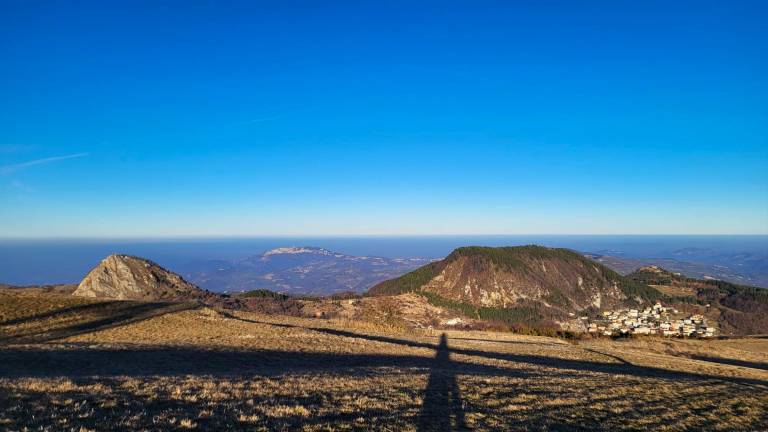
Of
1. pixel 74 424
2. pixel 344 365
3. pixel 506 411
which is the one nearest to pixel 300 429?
pixel 74 424

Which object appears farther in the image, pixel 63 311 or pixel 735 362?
pixel 735 362

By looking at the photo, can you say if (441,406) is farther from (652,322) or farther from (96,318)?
(652,322)

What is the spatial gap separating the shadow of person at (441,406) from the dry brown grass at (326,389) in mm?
67

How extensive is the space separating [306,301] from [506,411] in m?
83.3

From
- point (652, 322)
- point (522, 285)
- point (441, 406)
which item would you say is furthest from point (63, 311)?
point (652, 322)

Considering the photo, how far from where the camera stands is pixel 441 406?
13.4 m

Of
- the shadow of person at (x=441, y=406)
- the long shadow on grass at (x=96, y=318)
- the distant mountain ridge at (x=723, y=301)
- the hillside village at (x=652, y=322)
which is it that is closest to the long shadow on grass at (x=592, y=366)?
the shadow of person at (x=441, y=406)

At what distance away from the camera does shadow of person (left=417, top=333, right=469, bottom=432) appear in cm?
1115

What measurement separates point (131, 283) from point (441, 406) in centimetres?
8250

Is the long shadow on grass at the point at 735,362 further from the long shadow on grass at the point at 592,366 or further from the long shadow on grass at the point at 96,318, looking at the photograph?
the long shadow on grass at the point at 96,318

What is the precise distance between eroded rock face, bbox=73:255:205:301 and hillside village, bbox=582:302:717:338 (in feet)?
293

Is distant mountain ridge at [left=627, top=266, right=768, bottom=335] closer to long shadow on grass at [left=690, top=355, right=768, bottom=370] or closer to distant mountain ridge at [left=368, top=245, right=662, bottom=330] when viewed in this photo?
distant mountain ridge at [left=368, top=245, right=662, bottom=330]

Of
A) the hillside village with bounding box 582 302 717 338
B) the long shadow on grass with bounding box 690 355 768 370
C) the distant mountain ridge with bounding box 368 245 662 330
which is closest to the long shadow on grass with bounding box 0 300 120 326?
the long shadow on grass with bounding box 690 355 768 370

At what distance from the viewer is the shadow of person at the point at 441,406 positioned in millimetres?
11148
